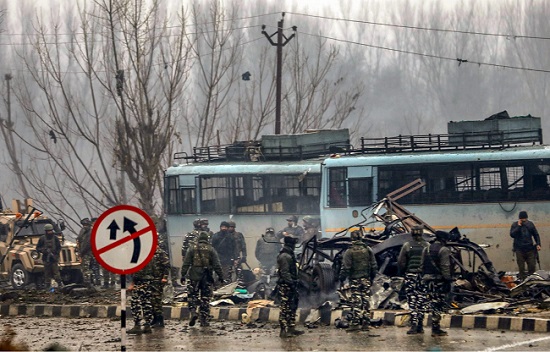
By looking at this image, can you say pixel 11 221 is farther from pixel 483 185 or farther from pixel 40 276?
pixel 483 185

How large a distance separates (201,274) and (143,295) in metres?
0.97

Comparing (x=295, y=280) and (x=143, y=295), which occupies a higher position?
(x=295, y=280)

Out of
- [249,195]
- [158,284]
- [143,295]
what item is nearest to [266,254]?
[249,195]

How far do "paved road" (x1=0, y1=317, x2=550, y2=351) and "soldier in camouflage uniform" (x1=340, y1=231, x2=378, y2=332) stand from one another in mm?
233

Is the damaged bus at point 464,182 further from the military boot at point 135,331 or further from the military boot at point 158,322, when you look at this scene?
the military boot at point 135,331

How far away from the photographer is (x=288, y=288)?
16.2m

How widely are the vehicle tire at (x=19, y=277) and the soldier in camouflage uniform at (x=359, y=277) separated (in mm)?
11718

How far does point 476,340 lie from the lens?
14.8m

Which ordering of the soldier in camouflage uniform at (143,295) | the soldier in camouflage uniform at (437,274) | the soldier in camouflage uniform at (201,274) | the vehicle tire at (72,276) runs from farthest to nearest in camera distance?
1. the vehicle tire at (72,276)
2. the soldier in camouflage uniform at (201,274)
3. the soldier in camouflage uniform at (143,295)
4. the soldier in camouflage uniform at (437,274)

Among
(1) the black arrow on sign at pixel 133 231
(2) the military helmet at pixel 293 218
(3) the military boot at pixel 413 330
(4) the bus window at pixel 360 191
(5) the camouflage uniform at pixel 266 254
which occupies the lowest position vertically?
(3) the military boot at pixel 413 330

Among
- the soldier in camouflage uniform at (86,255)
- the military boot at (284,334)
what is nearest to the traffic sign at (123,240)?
the military boot at (284,334)

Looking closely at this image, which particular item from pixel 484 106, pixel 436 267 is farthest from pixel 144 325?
pixel 484 106

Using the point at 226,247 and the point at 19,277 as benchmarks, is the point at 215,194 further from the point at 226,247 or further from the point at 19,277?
the point at 19,277

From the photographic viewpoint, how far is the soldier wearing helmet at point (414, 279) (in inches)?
616
